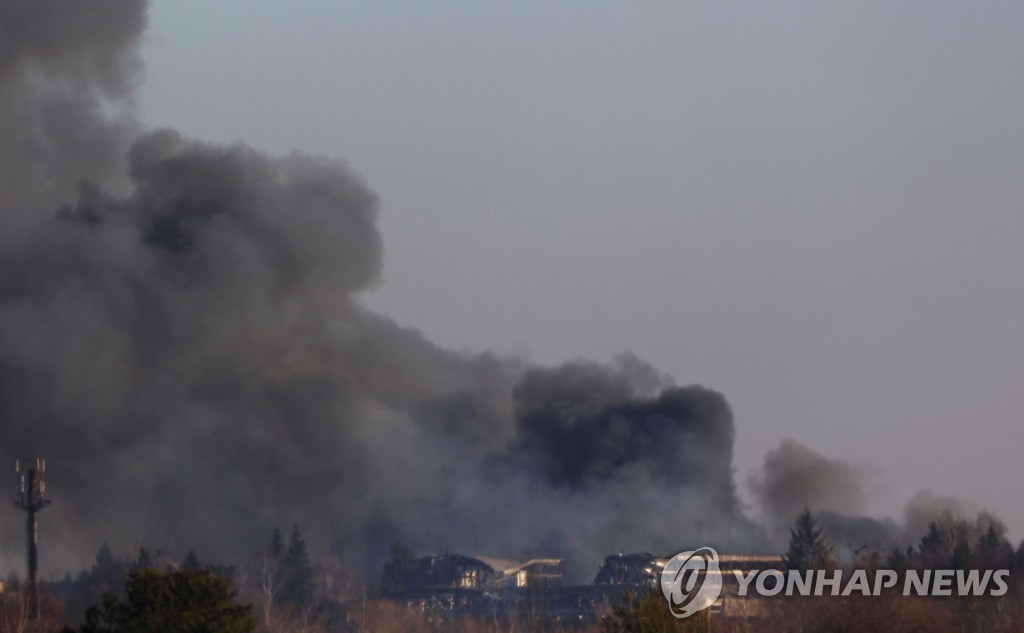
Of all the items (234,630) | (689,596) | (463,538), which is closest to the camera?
(234,630)

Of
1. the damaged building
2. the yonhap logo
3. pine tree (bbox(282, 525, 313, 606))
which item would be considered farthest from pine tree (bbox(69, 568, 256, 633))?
pine tree (bbox(282, 525, 313, 606))

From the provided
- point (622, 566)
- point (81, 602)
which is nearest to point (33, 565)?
point (81, 602)

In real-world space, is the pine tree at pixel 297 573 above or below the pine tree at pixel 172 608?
above

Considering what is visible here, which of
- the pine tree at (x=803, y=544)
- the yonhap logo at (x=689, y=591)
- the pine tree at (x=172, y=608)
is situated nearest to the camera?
the pine tree at (x=172, y=608)

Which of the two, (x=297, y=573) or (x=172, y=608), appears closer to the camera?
(x=172, y=608)

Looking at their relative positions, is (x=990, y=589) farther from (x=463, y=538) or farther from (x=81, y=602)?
(x=463, y=538)

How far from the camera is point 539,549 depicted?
88562 millimetres

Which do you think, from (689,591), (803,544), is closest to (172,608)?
(689,591)

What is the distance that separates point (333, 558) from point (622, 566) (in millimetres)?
24434

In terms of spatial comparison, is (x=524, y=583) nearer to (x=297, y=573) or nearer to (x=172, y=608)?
(x=297, y=573)

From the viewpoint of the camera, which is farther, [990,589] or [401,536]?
[401,536]

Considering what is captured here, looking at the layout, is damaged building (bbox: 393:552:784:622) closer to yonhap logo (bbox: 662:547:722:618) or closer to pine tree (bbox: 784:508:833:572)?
pine tree (bbox: 784:508:833:572)

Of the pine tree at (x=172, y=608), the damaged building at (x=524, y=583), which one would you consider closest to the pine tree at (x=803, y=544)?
the damaged building at (x=524, y=583)

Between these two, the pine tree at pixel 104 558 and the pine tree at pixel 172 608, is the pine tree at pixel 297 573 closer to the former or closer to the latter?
the pine tree at pixel 104 558
